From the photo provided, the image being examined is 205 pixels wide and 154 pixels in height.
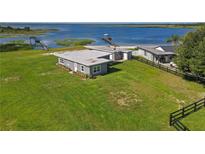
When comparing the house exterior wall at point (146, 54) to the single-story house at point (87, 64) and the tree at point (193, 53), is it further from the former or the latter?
the single-story house at point (87, 64)

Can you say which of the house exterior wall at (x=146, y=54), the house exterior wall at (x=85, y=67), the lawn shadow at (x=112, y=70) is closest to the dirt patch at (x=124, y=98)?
the house exterior wall at (x=85, y=67)

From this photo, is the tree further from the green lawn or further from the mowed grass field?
the green lawn

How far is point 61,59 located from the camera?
35844mm

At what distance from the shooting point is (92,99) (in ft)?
72.6

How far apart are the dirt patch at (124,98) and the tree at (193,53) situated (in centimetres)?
947

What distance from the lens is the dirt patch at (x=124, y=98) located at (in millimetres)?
21062


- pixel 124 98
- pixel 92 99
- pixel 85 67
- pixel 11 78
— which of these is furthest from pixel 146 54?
pixel 11 78

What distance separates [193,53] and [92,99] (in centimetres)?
1472

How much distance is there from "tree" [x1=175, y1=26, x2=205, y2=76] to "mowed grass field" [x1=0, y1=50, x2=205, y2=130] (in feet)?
6.71

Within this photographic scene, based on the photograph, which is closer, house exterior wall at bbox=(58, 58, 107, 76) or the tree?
the tree

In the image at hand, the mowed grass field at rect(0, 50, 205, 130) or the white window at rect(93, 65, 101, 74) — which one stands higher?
the white window at rect(93, 65, 101, 74)

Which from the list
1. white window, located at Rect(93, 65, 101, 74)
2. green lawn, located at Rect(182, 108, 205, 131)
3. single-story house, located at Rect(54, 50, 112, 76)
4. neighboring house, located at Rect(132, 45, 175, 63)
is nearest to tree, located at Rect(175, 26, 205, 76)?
green lawn, located at Rect(182, 108, 205, 131)

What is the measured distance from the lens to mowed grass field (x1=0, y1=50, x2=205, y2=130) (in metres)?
17.3

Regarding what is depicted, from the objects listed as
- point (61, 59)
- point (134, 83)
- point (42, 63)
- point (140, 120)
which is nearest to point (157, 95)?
point (134, 83)
